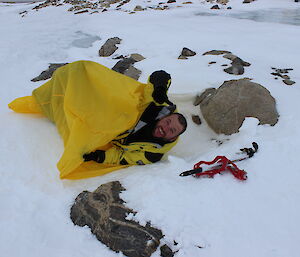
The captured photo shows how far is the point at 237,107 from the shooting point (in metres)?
3.36

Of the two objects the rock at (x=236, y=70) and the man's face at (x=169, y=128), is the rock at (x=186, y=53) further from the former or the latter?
the man's face at (x=169, y=128)

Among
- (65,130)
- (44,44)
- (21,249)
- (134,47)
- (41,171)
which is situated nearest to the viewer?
(21,249)

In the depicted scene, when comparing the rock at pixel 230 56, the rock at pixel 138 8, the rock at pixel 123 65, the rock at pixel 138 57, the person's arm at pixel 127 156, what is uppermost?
the person's arm at pixel 127 156

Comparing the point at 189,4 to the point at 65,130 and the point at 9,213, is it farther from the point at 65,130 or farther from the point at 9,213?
the point at 9,213

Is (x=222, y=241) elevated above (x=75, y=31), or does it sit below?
above

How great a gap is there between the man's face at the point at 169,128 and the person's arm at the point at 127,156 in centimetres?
19

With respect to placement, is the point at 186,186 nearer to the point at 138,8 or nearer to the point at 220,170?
the point at 220,170

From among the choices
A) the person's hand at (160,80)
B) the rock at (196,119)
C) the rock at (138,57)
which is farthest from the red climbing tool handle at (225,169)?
the rock at (138,57)

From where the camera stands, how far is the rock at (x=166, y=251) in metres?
1.73

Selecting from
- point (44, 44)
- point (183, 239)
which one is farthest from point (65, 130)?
point (44, 44)

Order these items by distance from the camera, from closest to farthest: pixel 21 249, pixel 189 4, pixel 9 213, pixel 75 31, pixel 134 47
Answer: pixel 21 249 → pixel 9 213 → pixel 134 47 → pixel 75 31 → pixel 189 4

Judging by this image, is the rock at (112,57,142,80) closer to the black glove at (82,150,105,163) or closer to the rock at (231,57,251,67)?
the rock at (231,57,251,67)

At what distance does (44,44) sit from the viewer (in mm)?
7289

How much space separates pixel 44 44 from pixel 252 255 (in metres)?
7.04
